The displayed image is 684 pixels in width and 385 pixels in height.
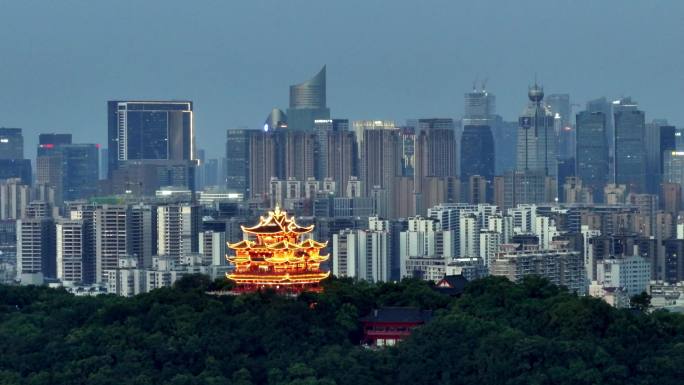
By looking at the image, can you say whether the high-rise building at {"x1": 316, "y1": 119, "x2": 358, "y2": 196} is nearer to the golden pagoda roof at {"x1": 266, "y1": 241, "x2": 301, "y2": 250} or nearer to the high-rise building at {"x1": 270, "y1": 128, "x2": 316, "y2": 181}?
the high-rise building at {"x1": 270, "y1": 128, "x2": 316, "y2": 181}

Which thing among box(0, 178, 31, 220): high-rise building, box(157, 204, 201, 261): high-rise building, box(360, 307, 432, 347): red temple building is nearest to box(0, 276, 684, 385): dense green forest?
box(360, 307, 432, 347): red temple building

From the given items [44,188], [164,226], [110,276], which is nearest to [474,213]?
[164,226]

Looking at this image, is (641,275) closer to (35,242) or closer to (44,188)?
(35,242)

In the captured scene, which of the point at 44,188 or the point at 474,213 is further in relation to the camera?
the point at 44,188

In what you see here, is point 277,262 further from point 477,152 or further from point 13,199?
point 477,152

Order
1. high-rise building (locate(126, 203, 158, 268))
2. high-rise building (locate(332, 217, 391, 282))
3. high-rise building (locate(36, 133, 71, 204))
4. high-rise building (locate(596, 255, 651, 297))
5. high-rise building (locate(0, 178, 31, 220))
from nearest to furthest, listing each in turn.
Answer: high-rise building (locate(596, 255, 651, 297)) → high-rise building (locate(332, 217, 391, 282)) → high-rise building (locate(126, 203, 158, 268)) → high-rise building (locate(0, 178, 31, 220)) → high-rise building (locate(36, 133, 71, 204))

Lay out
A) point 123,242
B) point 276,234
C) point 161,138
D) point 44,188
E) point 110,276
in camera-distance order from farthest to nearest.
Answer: point 161,138 < point 44,188 < point 123,242 < point 110,276 < point 276,234

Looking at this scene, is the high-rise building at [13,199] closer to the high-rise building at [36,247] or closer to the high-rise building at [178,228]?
the high-rise building at [36,247]
